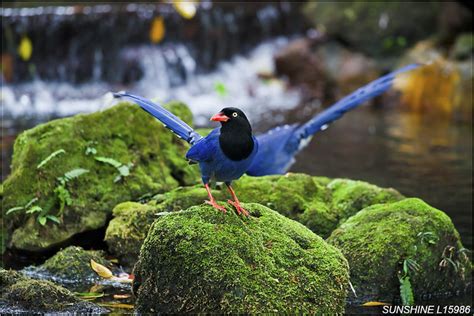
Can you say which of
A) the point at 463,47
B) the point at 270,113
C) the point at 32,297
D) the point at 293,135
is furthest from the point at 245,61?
the point at 32,297

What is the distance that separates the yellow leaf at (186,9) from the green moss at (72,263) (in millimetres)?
13701

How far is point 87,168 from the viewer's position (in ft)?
24.8

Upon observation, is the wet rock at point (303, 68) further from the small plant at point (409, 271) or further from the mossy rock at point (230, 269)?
the mossy rock at point (230, 269)

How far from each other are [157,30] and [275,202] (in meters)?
12.7

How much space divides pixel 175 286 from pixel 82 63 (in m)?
13.8

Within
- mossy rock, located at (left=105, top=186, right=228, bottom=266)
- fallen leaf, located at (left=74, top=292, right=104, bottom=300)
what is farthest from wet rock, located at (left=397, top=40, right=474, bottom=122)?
fallen leaf, located at (left=74, top=292, right=104, bottom=300)

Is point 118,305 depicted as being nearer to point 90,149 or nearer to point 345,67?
point 90,149

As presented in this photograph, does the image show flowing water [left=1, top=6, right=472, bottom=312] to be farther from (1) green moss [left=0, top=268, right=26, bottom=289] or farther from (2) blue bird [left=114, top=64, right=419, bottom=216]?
(1) green moss [left=0, top=268, right=26, bottom=289]

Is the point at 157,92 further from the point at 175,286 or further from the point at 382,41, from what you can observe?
the point at 175,286

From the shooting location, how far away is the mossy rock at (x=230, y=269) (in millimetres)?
5020

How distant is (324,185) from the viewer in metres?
7.99

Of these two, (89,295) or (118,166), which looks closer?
(89,295)

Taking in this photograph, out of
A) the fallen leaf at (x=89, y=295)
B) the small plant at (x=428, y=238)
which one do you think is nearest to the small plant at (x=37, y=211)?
the fallen leaf at (x=89, y=295)

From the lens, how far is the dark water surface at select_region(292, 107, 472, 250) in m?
10.2
